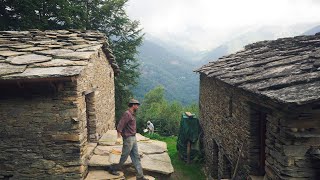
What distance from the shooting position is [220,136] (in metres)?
10.2

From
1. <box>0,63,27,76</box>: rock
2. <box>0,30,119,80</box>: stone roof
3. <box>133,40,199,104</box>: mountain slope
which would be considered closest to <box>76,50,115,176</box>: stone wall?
<box>0,30,119,80</box>: stone roof

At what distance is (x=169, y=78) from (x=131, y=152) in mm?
123555

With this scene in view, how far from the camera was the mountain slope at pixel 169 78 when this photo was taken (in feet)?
312

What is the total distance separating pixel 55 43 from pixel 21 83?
2.44 m

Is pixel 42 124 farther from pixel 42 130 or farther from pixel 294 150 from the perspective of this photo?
pixel 294 150

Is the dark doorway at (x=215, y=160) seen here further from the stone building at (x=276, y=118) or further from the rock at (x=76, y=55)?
the rock at (x=76, y=55)

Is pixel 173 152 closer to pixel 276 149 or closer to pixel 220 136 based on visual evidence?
pixel 220 136

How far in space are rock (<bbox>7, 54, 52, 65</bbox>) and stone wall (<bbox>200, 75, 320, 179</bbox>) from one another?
15.2ft

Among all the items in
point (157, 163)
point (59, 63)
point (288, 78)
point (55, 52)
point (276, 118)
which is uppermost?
point (55, 52)

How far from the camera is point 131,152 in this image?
7.56 metres

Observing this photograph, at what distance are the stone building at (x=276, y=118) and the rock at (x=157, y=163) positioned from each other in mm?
1738

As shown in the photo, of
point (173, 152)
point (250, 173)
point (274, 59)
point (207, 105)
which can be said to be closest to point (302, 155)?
point (250, 173)

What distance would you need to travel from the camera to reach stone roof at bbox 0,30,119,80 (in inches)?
A: 249

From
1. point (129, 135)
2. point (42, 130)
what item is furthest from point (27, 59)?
point (129, 135)
